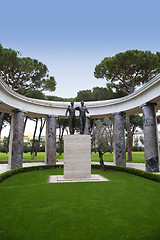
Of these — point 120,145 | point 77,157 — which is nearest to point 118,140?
point 120,145

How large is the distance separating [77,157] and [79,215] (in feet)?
22.1

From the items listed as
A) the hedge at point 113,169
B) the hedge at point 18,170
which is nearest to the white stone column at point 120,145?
the hedge at point 113,169

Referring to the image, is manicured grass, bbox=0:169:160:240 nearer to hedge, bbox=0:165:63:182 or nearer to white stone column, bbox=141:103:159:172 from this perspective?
hedge, bbox=0:165:63:182

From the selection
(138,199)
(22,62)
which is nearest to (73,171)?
(138,199)

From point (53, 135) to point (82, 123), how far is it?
851cm

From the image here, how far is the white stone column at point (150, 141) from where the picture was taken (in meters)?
14.7

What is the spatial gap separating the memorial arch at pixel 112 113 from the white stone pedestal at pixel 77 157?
21.2 feet

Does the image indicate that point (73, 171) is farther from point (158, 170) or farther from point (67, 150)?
point (158, 170)

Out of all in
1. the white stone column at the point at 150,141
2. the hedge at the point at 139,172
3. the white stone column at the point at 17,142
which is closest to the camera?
the hedge at the point at 139,172

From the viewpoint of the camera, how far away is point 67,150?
39.2ft

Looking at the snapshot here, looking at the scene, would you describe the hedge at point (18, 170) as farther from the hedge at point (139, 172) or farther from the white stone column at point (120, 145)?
the white stone column at point (120, 145)

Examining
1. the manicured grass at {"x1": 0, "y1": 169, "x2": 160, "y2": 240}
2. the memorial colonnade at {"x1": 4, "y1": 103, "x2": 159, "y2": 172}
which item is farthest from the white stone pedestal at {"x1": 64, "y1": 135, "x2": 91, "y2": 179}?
the memorial colonnade at {"x1": 4, "y1": 103, "x2": 159, "y2": 172}

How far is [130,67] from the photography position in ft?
74.0

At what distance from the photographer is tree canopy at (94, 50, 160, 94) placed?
21.5 meters
